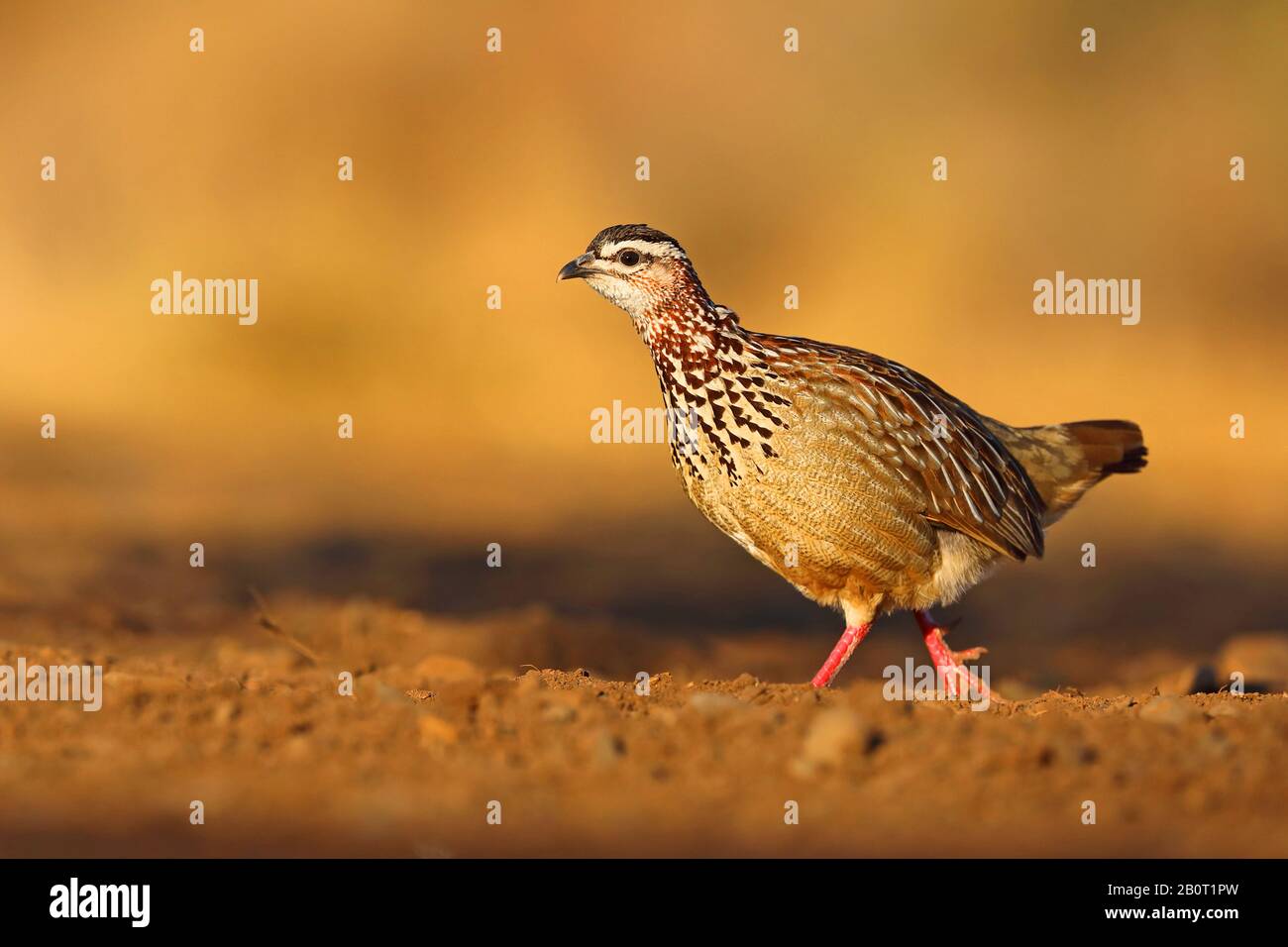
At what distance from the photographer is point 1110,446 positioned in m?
10.6

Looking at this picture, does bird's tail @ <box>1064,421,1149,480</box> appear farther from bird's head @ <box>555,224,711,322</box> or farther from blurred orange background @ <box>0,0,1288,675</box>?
blurred orange background @ <box>0,0,1288,675</box>

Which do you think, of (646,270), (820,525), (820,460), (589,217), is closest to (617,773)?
(820,525)

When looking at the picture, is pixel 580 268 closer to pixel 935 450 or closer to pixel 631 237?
pixel 631 237

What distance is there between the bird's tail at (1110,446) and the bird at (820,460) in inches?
45.0

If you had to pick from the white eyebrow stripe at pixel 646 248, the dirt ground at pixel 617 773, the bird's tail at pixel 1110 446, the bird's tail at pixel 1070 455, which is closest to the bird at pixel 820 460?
the white eyebrow stripe at pixel 646 248

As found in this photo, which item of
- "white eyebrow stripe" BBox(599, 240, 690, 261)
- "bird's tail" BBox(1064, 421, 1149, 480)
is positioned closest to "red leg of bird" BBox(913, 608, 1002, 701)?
"bird's tail" BBox(1064, 421, 1149, 480)

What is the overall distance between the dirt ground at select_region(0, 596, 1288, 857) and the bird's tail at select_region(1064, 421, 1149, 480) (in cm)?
269

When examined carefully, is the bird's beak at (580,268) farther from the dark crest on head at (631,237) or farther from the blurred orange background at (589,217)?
the blurred orange background at (589,217)

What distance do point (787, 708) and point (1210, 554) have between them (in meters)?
12.1

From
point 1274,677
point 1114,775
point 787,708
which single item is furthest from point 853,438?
point 1274,677

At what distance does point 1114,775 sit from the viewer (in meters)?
6.41

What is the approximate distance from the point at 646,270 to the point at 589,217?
43.3 feet

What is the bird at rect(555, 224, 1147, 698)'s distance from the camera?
889 centimetres

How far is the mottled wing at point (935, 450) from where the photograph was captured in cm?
923
